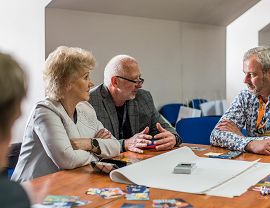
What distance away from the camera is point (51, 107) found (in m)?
2.12

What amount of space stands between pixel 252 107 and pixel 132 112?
2.73ft

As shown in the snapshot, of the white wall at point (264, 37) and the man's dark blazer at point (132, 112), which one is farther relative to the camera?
the white wall at point (264, 37)

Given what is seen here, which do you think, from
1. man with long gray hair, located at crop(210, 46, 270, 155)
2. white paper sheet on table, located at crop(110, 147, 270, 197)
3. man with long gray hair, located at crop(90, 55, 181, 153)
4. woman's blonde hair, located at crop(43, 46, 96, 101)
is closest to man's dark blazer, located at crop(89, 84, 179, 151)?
man with long gray hair, located at crop(90, 55, 181, 153)

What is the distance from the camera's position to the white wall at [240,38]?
639 cm

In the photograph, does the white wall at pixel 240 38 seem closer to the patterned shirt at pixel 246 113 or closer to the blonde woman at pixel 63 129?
the patterned shirt at pixel 246 113

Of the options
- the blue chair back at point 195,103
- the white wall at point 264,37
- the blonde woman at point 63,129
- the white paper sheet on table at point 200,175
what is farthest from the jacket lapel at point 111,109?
the white wall at point 264,37

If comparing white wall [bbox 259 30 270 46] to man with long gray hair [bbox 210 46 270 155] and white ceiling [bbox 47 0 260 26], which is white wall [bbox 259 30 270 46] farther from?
man with long gray hair [bbox 210 46 270 155]

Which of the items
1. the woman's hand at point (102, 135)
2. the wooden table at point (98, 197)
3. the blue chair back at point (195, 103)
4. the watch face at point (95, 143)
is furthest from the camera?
the blue chair back at point (195, 103)

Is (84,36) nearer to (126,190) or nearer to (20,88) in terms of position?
(126,190)

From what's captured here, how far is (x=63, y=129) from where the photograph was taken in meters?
2.08

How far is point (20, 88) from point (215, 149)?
189cm

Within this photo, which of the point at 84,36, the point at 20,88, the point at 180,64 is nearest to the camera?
the point at 20,88

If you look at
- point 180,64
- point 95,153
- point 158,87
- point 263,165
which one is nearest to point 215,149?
point 263,165

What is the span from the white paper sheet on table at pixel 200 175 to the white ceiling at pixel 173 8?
6.81 feet
